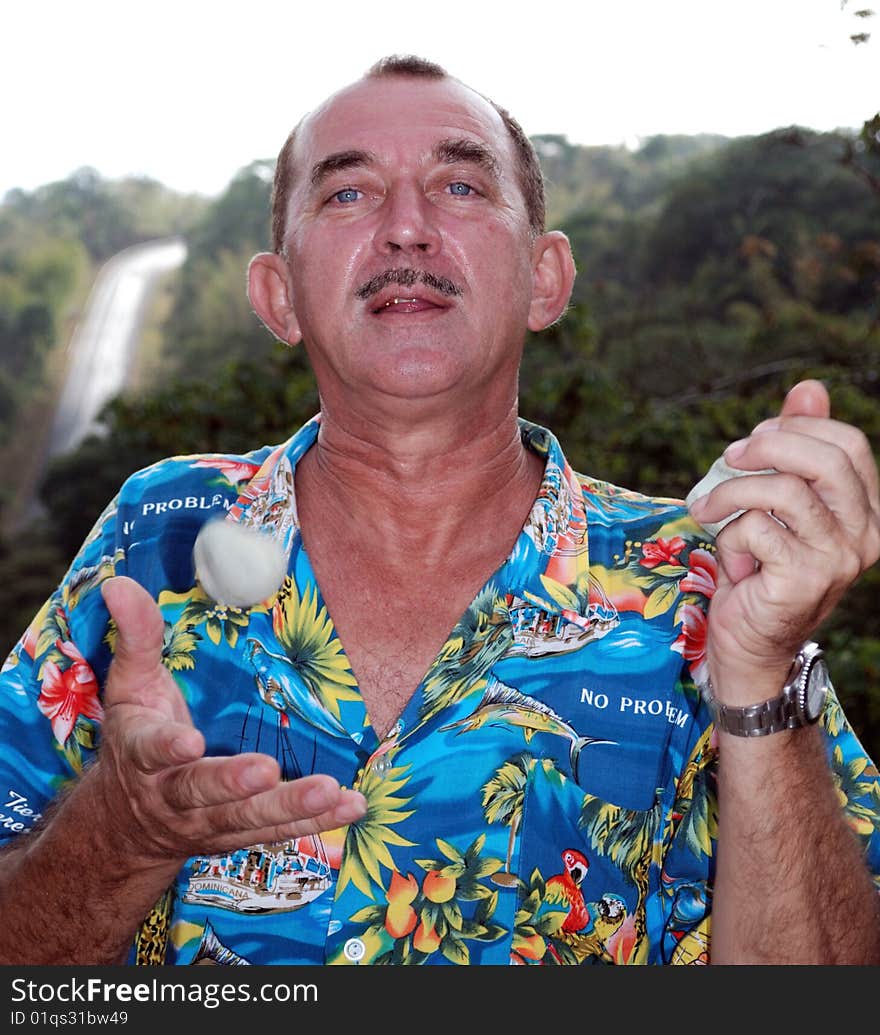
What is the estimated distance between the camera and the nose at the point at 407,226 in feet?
9.42

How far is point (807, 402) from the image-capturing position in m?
2.09

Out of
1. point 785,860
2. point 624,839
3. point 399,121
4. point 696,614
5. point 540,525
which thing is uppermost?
point 399,121

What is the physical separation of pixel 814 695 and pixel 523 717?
655 mm

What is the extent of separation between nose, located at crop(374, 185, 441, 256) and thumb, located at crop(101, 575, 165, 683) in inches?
49.3

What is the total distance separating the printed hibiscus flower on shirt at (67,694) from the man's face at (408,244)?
94 centimetres

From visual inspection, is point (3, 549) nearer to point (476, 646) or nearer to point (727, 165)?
point (727, 165)

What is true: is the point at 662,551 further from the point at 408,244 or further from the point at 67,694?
the point at 67,694

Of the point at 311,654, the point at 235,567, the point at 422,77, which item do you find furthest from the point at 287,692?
the point at 422,77

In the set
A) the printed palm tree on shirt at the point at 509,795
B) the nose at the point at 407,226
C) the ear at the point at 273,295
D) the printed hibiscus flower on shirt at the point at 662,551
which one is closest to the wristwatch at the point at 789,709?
the printed palm tree on shirt at the point at 509,795

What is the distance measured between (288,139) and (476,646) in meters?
1.65

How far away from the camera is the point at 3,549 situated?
1871 inches

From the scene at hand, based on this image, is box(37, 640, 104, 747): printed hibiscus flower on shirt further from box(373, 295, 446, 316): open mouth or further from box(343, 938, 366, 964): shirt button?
box(373, 295, 446, 316): open mouth

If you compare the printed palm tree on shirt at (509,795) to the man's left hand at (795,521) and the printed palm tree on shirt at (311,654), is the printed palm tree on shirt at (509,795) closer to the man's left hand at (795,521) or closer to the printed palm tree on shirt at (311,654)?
the printed palm tree on shirt at (311,654)

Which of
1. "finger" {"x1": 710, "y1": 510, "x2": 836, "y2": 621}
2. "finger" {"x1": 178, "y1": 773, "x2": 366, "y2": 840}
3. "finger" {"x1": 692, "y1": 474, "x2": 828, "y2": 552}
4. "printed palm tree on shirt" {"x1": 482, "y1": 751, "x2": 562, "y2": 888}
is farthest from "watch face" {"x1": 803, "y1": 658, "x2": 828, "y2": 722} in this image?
"finger" {"x1": 178, "y1": 773, "x2": 366, "y2": 840}
